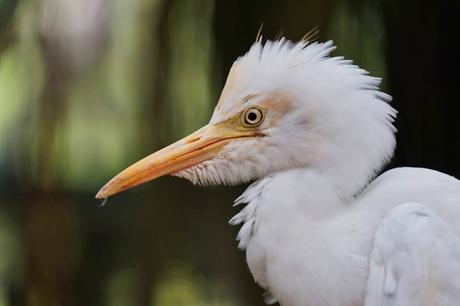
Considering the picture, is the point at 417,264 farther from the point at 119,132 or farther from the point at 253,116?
the point at 119,132

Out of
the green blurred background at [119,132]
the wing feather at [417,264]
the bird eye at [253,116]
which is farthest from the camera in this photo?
the green blurred background at [119,132]

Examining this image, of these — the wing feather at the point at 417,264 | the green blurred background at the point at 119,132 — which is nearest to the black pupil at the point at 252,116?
the wing feather at the point at 417,264

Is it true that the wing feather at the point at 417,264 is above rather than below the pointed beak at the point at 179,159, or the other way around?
below

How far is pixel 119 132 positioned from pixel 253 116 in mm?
872

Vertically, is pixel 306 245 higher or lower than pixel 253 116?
lower

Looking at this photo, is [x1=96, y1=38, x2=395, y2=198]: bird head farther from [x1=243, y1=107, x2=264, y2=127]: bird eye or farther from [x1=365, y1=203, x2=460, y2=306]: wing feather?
[x1=365, y1=203, x2=460, y2=306]: wing feather

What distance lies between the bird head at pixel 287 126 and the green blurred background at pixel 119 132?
2.56ft

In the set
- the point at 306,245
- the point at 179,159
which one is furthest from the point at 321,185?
the point at 179,159

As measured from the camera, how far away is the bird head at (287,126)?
0.94 m

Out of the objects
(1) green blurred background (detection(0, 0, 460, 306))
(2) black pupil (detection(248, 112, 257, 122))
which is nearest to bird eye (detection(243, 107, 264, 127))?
(2) black pupil (detection(248, 112, 257, 122))

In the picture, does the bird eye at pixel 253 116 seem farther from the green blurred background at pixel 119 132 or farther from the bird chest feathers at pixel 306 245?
the green blurred background at pixel 119 132

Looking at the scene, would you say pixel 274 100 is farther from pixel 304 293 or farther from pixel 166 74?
pixel 166 74

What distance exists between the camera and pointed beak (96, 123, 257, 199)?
1.00 metres

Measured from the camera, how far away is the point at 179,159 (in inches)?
39.6
